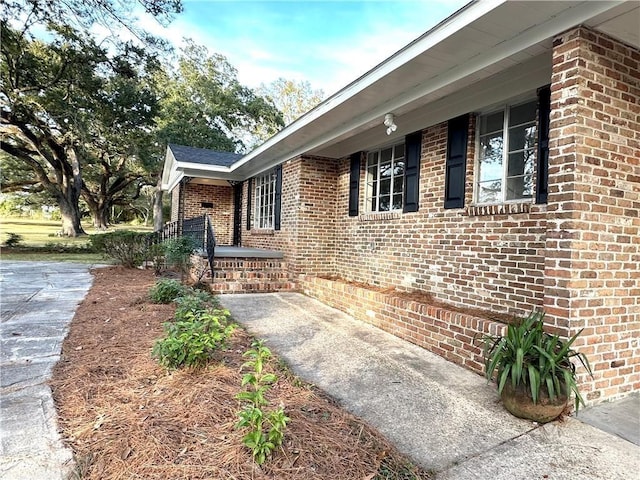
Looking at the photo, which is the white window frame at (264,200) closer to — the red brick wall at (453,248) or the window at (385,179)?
the window at (385,179)

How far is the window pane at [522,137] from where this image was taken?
13.6 feet

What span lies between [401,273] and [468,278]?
1336 mm

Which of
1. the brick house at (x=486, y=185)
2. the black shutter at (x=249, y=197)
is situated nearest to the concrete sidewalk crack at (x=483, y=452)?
the brick house at (x=486, y=185)

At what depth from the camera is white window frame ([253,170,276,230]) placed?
9.61 meters

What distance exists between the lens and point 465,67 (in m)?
3.70

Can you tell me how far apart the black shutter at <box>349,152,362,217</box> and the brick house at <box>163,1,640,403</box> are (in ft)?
0.11

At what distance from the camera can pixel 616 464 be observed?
216 centimetres

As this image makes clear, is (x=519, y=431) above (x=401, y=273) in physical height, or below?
below

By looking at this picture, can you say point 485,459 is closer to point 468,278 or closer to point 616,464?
point 616,464

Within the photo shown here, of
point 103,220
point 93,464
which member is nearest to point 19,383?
point 93,464

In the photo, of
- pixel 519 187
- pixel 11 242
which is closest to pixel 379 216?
pixel 519 187

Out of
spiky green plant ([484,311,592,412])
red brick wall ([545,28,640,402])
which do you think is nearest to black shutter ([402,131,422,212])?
red brick wall ([545,28,640,402])

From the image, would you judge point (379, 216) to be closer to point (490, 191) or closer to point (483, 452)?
point (490, 191)

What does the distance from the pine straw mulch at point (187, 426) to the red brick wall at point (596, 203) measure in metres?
1.85
